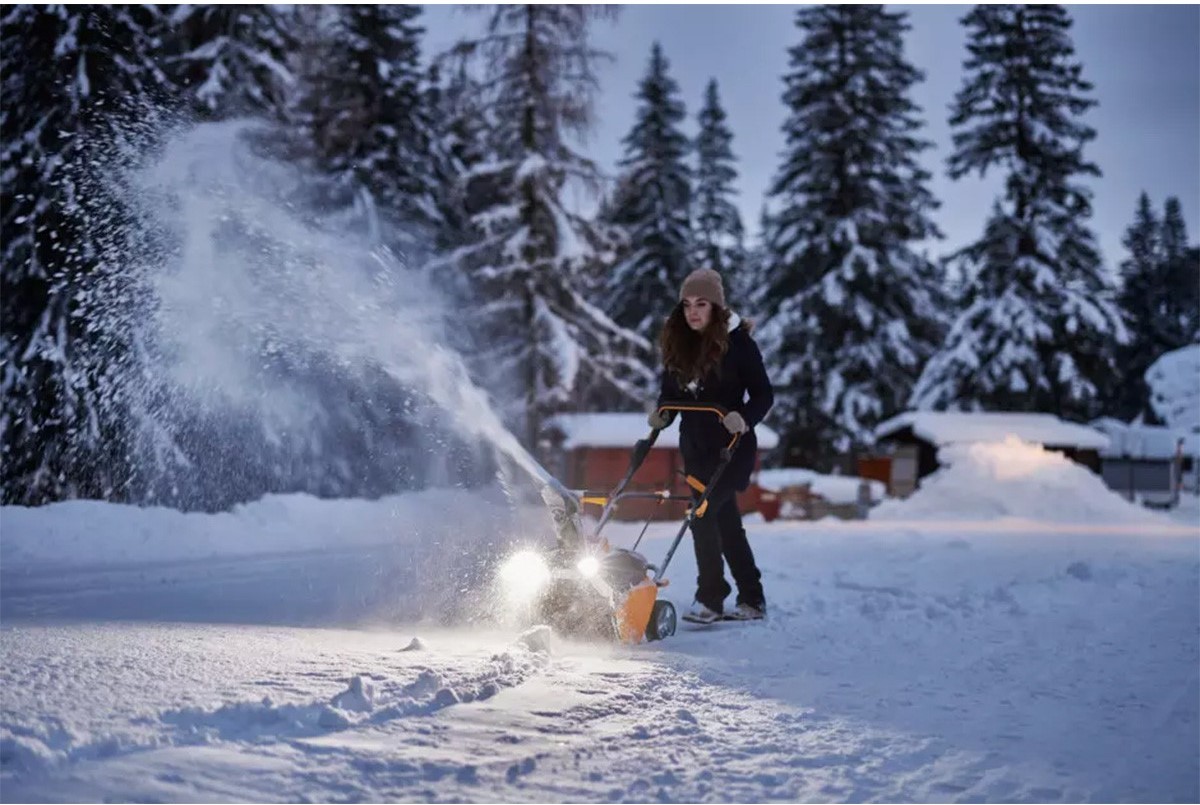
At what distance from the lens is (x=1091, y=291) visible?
37.4 meters

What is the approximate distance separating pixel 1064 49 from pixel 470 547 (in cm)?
3460

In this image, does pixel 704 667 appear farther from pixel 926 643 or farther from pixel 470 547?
pixel 470 547

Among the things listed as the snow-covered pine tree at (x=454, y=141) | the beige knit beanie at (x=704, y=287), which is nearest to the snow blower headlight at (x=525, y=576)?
the beige knit beanie at (x=704, y=287)

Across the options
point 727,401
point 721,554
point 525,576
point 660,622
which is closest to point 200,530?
point 525,576

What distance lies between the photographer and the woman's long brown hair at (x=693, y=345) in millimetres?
6562

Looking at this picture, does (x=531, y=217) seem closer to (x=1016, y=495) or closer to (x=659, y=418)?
(x=1016, y=495)

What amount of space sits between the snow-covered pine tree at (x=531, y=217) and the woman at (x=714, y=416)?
16.9 m

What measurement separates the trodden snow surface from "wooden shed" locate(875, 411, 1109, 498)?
90.6 ft

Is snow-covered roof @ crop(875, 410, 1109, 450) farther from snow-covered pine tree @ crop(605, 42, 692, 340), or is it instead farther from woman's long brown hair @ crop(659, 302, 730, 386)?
woman's long brown hair @ crop(659, 302, 730, 386)

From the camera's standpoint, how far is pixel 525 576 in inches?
237

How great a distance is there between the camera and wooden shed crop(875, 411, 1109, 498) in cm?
3519

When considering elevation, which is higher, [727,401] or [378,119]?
[378,119]

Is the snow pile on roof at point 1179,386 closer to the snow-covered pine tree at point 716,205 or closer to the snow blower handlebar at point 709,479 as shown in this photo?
the snow-covered pine tree at point 716,205

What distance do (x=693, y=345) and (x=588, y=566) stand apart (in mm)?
1822
